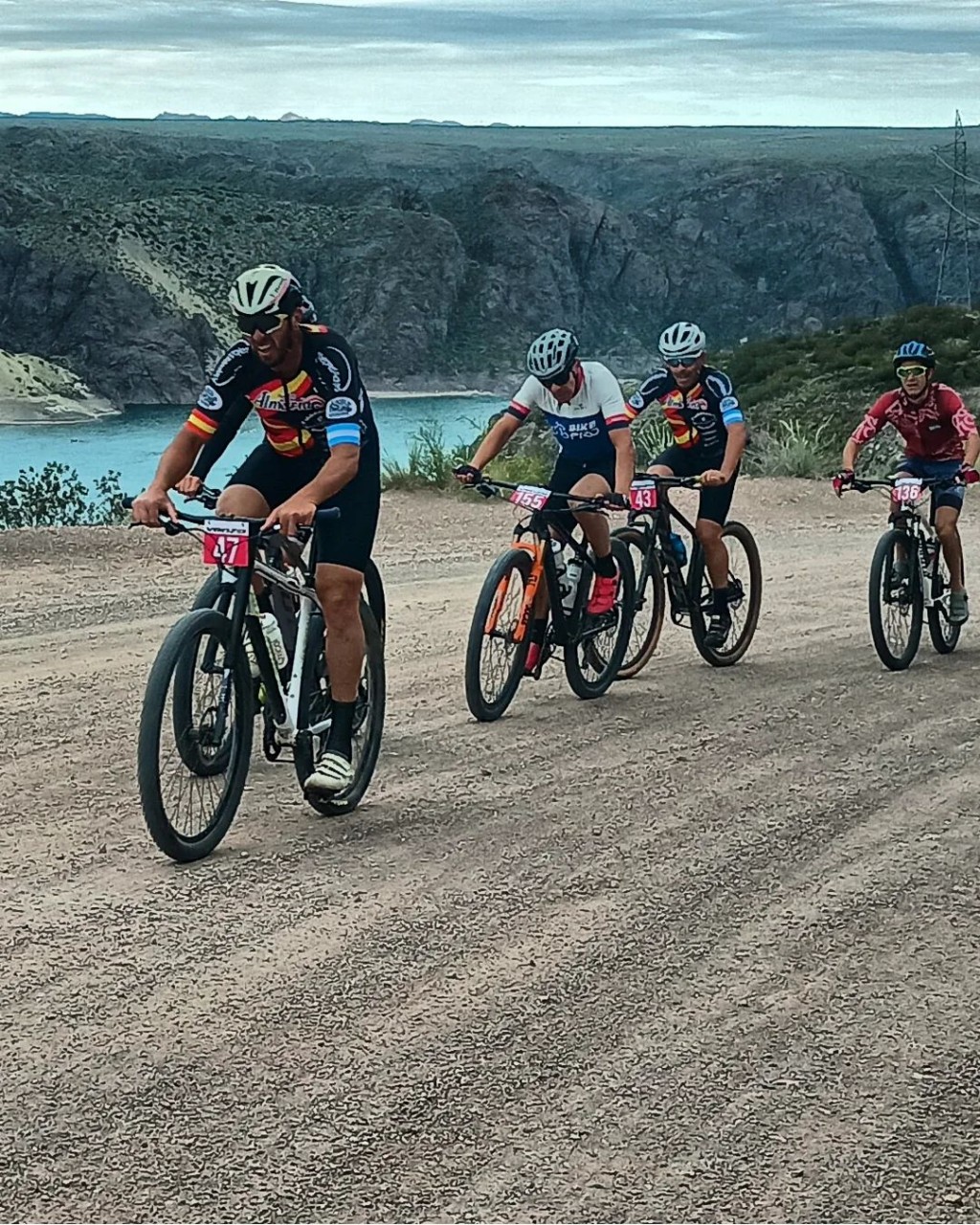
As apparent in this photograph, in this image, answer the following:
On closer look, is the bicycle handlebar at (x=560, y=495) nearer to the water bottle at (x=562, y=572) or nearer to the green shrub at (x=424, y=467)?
the water bottle at (x=562, y=572)

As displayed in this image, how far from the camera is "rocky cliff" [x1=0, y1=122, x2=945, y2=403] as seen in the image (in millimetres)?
29734

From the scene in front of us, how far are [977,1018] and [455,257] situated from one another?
1313 inches

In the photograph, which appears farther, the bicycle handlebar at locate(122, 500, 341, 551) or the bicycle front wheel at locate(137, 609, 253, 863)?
the bicycle handlebar at locate(122, 500, 341, 551)

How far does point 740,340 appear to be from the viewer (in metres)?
48.2

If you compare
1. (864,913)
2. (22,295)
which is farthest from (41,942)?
(22,295)

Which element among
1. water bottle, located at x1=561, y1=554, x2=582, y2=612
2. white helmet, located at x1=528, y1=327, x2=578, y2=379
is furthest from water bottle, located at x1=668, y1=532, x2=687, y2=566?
white helmet, located at x1=528, y1=327, x2=578, y2=379

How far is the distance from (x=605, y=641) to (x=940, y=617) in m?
2.68

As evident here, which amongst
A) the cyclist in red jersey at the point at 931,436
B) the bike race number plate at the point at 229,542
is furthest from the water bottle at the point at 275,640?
the cyclist in red jersey at the point at 931,436

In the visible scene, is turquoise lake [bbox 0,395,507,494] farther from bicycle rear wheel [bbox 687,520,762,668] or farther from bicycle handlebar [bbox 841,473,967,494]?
bicycle handlebar [bbox 841,473,967,494]

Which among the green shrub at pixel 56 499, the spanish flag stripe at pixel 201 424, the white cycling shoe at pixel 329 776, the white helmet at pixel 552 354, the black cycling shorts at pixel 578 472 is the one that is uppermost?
the white helmet at pixel 552 354

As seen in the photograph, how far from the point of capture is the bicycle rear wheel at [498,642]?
8.34 m

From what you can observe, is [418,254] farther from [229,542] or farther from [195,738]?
[195,738]

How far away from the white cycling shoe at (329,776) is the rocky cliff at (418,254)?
20.7 meters

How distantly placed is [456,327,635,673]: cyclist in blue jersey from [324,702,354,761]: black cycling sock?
7.19 feet
